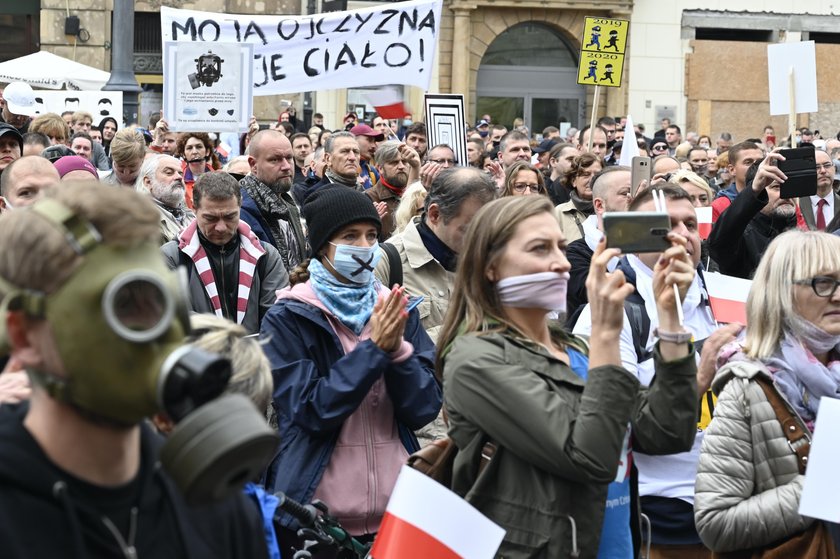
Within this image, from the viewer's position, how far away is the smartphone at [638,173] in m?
6.48

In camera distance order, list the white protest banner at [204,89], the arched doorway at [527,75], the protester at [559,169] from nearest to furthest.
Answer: the white protest banner at [204,89], the protester at [559,169], the arched doorway at [527,75]

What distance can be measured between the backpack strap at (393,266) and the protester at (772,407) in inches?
68.3

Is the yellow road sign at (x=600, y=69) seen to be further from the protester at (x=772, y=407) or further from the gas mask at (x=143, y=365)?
the gas mask at (x=143, y=365)

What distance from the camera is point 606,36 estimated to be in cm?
1326

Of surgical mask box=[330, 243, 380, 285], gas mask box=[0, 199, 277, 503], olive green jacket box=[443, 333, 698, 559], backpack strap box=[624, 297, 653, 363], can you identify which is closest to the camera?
gas mask box=[0, 199, 277, 503]

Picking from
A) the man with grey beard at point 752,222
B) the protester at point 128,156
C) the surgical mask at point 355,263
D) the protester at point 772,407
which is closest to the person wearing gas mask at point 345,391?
the surgical mask at point 355,263

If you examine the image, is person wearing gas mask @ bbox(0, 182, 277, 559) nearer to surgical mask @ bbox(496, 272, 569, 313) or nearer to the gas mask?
the gas mask

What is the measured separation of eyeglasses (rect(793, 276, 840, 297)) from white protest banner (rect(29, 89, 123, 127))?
14.4 meters

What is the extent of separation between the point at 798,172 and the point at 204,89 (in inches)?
188

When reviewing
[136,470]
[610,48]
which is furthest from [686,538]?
[610,48]

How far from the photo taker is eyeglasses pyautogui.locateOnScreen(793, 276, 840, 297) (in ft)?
13.4

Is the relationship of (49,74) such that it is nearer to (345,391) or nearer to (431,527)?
(345,391)

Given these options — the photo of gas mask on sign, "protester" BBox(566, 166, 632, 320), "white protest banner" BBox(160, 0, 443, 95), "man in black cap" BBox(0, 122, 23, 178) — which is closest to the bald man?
"man in black cap" BBox(0, 122, 23, 178)

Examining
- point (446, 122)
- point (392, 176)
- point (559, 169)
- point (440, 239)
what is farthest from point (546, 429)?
point (559, 169)
